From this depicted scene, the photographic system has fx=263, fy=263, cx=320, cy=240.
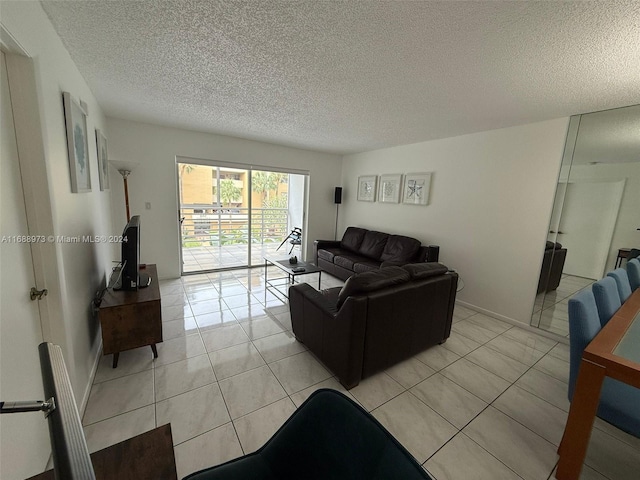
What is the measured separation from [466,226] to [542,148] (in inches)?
45.7

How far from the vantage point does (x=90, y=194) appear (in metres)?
Result: 2.28

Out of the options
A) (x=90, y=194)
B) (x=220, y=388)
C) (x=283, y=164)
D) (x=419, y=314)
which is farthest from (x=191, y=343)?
(x=283, y=164)

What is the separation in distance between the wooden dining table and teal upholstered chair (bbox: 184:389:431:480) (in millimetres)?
1239

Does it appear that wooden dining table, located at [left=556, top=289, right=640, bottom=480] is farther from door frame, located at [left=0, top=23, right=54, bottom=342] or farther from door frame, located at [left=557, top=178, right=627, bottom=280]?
door frame, located at [left=0, top=23, right=54, bottom=342]

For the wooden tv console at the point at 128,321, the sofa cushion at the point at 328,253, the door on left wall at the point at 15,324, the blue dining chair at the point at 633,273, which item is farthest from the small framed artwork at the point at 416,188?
the door on left wall at the point at 15,324

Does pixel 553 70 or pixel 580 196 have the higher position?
A: pixel 553 70

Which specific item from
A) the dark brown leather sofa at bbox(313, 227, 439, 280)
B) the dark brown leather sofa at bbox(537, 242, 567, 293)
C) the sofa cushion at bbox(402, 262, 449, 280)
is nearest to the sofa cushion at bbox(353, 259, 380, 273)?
the dark brown leather sofa at bbox(313, 227, 439, 280)

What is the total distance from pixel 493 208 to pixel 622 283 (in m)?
1.41

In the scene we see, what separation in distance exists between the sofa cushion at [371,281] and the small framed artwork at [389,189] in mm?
2630

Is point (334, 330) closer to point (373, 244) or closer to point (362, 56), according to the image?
point (362, 56)

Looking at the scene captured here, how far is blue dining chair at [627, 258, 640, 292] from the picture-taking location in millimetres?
2355

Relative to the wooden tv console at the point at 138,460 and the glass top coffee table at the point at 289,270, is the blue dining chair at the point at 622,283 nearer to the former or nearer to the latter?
the glass top coffee table at the point at 289,270

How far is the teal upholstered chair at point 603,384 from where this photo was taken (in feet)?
4.23

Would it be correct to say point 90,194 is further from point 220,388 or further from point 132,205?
point 220,388
